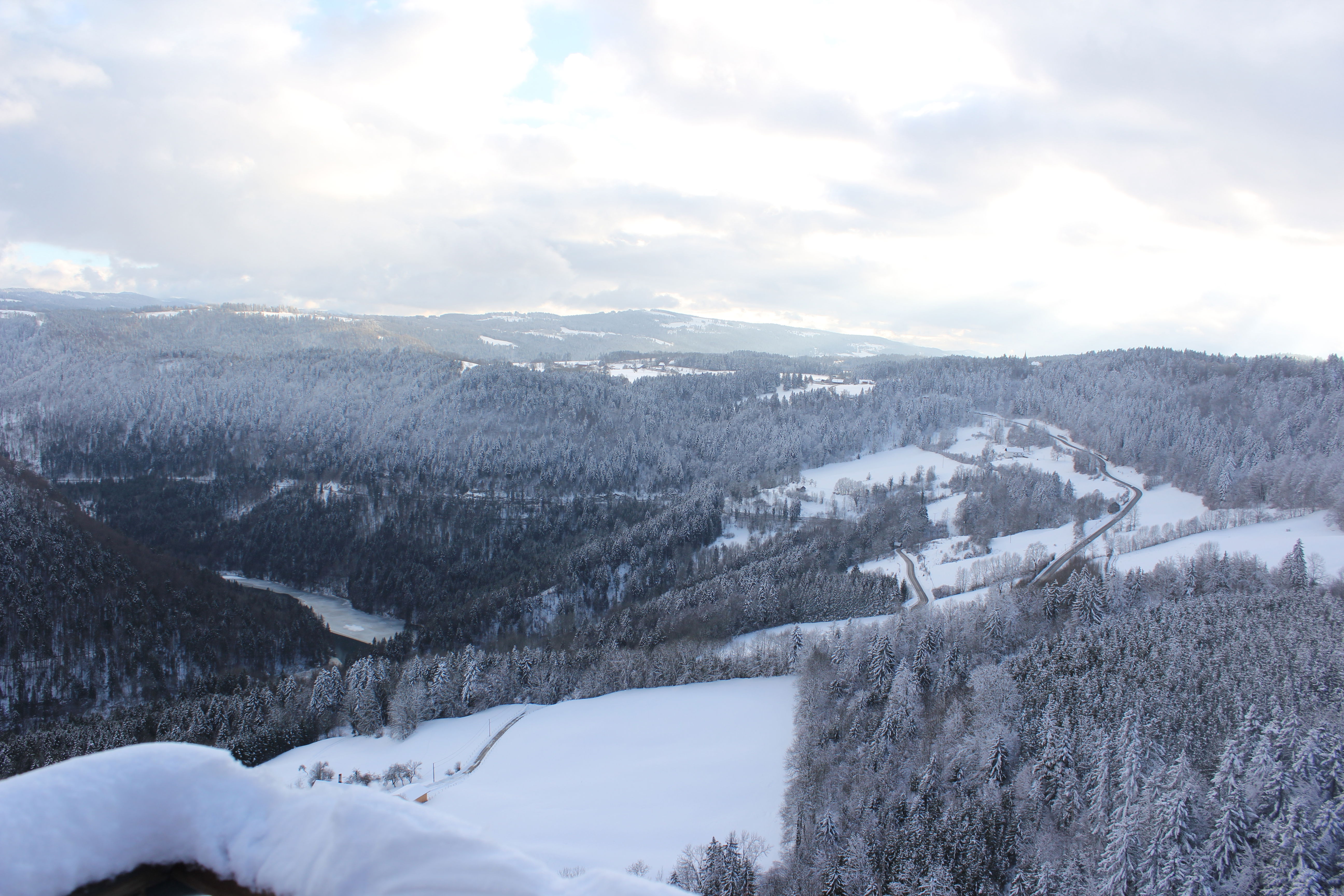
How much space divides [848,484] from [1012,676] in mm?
92033

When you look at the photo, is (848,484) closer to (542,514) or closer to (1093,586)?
(542,514)

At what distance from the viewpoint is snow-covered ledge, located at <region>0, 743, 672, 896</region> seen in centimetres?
338

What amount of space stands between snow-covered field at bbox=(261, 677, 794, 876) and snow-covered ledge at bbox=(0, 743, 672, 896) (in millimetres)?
37208

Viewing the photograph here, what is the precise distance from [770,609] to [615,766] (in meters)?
36.5

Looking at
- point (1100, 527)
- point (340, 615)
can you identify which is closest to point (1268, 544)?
point (1100, 527)

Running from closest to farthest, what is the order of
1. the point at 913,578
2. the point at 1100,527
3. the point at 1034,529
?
1. the point at 913,578
2. the point at 1100,527
3. the point at 1034,529

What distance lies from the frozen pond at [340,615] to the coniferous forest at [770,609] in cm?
220

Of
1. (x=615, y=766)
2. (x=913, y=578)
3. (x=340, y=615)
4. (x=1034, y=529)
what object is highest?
(x=1034, y=529)

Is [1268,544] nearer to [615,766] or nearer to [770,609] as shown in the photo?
[770,609]

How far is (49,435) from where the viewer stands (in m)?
167

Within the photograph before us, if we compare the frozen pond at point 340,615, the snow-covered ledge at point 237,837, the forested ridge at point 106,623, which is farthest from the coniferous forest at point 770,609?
the snow-covered ledge at point 237,837

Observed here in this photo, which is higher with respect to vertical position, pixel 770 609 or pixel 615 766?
pixel 770 609

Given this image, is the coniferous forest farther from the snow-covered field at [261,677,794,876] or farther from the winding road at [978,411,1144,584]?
the winding road at [978,411,1144,584]

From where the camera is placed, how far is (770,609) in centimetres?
8569
